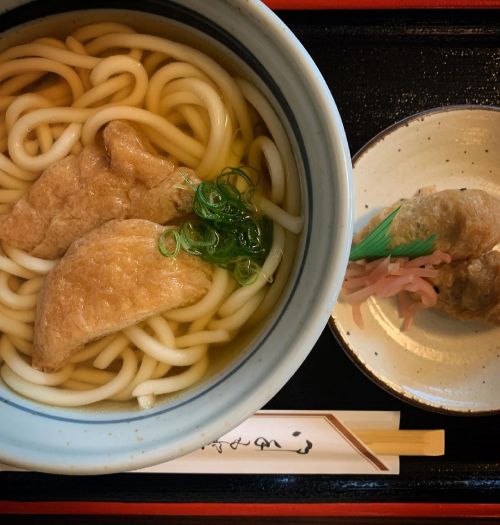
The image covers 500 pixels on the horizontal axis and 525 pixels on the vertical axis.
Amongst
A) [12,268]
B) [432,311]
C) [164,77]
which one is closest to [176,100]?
[164,77]

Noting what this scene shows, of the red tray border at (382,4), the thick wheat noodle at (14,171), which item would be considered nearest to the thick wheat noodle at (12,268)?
the thick wheat noodle at (14,171)

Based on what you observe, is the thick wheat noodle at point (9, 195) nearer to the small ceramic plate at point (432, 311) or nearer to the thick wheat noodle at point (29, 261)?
the thick wheat noodle at point (29, 261)

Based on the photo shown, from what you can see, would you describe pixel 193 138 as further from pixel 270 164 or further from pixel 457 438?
pixel 457 438

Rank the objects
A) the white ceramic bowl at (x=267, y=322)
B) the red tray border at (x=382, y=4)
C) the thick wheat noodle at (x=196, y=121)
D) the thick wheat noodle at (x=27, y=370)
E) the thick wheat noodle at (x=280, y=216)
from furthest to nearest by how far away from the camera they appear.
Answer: the red tray border at (x=382, y=4)
the thick wheat noodle at (x=196, y=121)
the thick wheat noodle at (x=27, y=370)
the thick wheat noodle at (x=280, y=216)
the white ceramic bowl at (x=267, y=322)

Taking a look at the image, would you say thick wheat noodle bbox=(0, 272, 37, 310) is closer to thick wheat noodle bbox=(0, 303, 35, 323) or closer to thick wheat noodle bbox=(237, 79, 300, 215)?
thick wheat noodle bbox=(0, 303, 35, 323)

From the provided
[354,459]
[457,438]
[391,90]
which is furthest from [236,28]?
[457,438]

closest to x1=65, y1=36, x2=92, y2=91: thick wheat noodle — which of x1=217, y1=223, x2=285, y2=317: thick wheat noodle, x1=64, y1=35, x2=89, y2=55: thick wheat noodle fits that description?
x1=64, y1=35, x2=89, y2=55: thick wheat noodle
